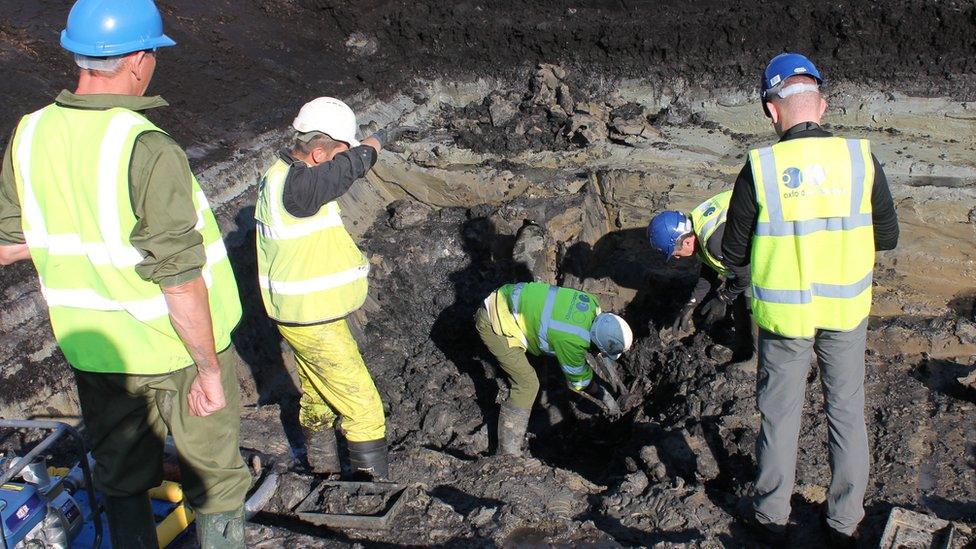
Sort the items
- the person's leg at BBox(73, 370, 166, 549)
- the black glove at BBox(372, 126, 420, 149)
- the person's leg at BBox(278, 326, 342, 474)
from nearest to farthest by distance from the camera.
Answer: the person's leg at BBox(73, 370, 166, 549) < the person's leg at BBox(278, 326, 342, 474) < the black glove at BBox(372, 126, 420, 149)

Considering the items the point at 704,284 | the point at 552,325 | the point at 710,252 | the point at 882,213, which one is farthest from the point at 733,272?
the point at 882,213

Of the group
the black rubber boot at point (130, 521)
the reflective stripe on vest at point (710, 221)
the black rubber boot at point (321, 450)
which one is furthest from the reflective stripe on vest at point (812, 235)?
the black rubber boot at point (130, 521)

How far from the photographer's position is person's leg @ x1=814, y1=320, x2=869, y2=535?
3.29 m

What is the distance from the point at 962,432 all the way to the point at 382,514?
292 centimetres

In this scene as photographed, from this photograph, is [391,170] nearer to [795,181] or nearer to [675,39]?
[675,39]

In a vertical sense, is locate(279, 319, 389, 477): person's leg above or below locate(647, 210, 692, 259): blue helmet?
below

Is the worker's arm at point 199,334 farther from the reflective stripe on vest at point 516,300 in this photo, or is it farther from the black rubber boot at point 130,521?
the reflective stripe on vest at point 516,300

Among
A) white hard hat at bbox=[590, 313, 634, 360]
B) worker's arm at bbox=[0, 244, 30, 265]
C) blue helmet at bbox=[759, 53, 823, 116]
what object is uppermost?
blue helmet at bbox=[759, 53, 823, 116]

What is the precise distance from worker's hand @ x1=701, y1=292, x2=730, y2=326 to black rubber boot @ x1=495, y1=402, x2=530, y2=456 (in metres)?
1.33

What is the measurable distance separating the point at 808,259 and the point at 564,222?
3065 mm

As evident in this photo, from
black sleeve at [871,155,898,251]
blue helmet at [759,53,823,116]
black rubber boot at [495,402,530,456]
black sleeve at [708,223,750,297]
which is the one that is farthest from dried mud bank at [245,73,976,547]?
blue helmet at [759,53,823,116]

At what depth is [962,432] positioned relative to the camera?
4176 mm

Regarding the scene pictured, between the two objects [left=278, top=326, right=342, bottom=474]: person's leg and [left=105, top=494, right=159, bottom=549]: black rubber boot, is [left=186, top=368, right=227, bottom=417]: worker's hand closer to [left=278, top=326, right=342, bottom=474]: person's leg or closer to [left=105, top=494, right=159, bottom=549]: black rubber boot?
[left=105, top=494, right=159, bottom=549]: black rubber boot

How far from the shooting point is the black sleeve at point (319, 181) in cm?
351
